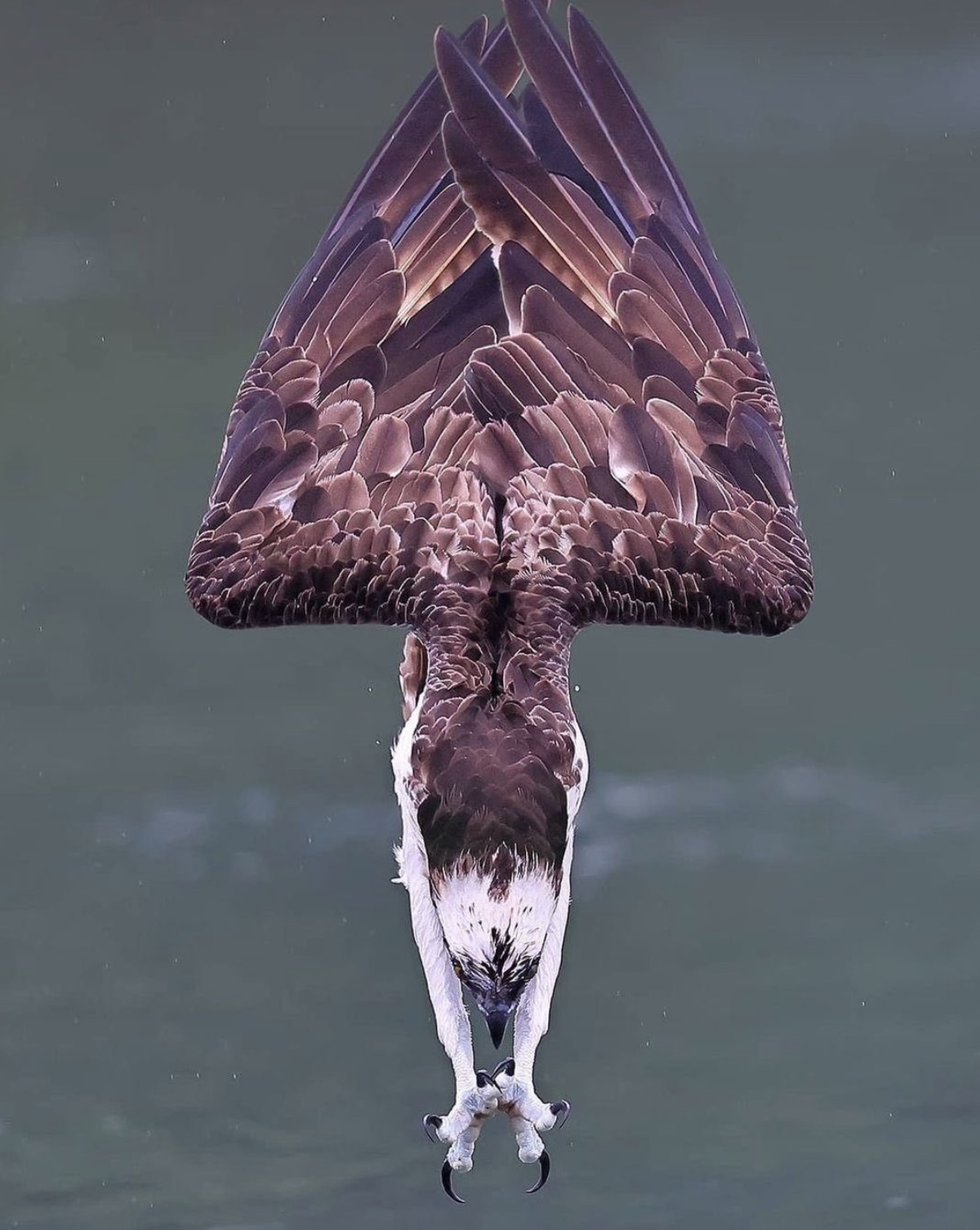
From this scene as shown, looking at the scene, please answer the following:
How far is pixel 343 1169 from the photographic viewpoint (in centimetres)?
1445

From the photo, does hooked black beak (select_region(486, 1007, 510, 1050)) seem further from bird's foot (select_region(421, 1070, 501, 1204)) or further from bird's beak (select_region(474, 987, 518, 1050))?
bird's foot (select_region(421, 1070, 501, 1204))

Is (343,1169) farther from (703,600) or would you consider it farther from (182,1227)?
(703,600)

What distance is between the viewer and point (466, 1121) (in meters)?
10.9

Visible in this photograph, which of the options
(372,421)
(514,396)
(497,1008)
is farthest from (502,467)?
(497,1008)

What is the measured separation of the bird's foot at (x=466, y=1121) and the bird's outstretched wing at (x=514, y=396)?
6.03 feet

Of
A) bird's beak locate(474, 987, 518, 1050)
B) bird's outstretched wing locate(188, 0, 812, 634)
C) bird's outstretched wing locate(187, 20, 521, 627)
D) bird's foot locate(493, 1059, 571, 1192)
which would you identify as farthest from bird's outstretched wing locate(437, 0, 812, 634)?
bird's foot locate(493, 1059, 571, 1192)

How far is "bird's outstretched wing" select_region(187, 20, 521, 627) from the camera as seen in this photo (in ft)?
37.7

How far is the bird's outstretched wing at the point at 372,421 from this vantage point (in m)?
11.5

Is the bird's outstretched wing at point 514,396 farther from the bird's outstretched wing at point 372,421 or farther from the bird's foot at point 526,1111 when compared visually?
the bird's foot at point 526,1111

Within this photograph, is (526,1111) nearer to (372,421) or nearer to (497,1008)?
(497,1008)

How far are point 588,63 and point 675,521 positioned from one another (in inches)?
87.7

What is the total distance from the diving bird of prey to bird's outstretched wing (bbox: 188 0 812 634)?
12 mm

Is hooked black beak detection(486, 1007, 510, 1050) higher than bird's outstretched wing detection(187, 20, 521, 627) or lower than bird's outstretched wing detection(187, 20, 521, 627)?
lower

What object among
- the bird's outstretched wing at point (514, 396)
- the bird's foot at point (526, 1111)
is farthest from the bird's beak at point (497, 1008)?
the bird's outstretched wing at point (514, 396)
